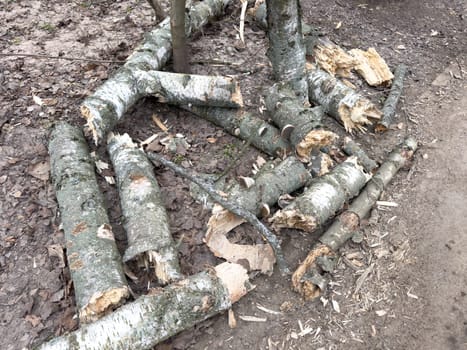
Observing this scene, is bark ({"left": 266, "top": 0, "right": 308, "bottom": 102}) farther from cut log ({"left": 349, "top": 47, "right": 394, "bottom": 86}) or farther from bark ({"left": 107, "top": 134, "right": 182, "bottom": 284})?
bark ({"left": 107, "top": 134, "right": 182, "bottom": 284})

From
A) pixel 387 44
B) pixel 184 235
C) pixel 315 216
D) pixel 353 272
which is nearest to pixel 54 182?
pixel 184 235

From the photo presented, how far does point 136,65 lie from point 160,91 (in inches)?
20.7

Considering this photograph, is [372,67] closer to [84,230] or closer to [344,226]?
[344,226]

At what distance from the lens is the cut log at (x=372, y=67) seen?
6.11m

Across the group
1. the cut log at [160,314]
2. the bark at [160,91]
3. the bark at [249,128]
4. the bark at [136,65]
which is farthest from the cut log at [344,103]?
the cut log at [160,314]

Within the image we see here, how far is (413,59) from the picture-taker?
669 centimetres

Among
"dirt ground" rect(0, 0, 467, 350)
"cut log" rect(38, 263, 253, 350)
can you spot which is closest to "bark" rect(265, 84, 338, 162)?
"dirt ground" rect(0, 0, 467, 350)

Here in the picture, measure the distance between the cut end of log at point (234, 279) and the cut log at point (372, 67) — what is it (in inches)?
150

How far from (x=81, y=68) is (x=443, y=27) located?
6238 mm

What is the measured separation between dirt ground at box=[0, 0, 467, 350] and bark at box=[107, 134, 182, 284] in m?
0.27

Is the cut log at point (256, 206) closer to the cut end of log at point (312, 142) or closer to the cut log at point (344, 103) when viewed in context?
the cut end of log at point (312, 142)

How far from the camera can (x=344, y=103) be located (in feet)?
17.6

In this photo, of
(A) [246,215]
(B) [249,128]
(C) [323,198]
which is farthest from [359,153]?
(A) [246,215]

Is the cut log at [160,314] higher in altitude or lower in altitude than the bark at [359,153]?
lower
